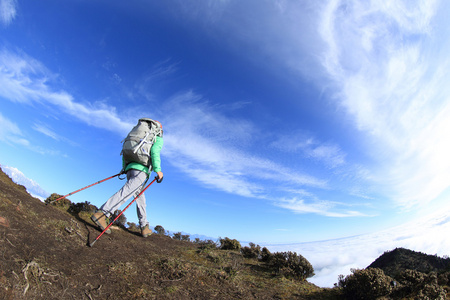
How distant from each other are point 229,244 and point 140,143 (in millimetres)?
→ 7764

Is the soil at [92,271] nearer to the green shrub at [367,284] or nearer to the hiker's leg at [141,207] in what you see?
the green shrub at [367,284]

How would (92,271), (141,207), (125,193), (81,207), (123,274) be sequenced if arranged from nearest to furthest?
Answer: 1. (92,271)
2. (123,274)
3. (125,193)
4. (141,207)
5. (81,207)

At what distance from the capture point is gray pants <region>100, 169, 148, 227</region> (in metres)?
6.84

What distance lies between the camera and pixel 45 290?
3.80 metres

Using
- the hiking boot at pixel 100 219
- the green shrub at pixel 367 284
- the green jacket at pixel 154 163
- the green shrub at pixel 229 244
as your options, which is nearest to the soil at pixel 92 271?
the hiking boot at pixel 100 219

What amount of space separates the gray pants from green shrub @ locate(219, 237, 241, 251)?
5.50 m

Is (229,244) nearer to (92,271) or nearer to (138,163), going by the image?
(138,163)

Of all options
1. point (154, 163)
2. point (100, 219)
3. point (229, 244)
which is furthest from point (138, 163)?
point (229, 244)

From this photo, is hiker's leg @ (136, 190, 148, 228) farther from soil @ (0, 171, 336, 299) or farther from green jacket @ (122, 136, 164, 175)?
green jacket @ (122, 136, 164, 175)

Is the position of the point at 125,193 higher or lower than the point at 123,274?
higher

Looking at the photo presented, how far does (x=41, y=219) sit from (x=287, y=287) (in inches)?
278

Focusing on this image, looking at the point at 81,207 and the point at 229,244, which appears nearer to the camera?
the point at 81,207

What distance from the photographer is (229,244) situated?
39.4 ft

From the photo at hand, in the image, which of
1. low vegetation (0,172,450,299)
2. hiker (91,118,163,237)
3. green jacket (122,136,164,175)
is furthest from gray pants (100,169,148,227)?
low vegetation (0,172,450,299)
